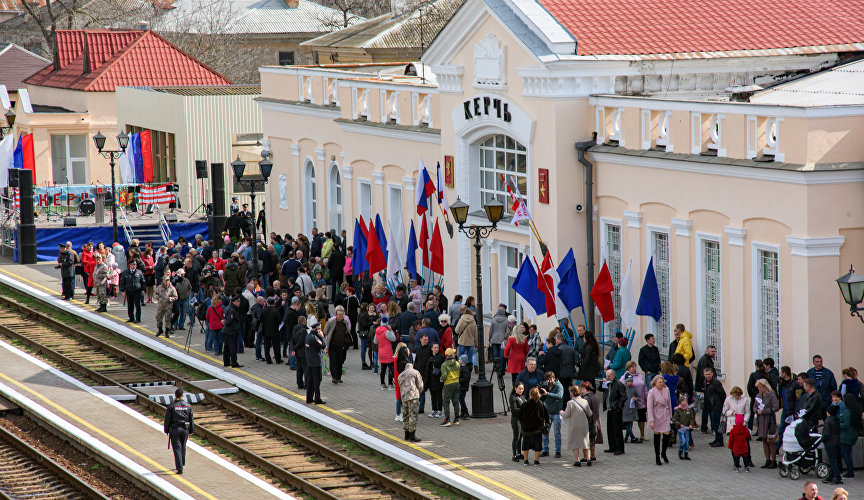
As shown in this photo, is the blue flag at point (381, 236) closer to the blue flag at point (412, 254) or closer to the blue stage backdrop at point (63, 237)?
the blue flag at point (412, 254)

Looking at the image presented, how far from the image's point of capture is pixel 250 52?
301 feet

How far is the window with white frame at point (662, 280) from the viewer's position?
23266mm

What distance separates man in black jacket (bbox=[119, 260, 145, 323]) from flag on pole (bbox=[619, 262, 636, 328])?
12.9 metres

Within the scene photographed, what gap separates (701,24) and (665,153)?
16.2 feet

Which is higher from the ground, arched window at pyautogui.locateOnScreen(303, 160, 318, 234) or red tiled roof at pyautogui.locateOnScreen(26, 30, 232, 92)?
red tiled roof at pyautogui.locateOnScreen(26, 30, 232, 92)

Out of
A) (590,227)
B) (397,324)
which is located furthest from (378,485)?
(590,227)

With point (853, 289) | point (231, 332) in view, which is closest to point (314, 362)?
point (231, 332)

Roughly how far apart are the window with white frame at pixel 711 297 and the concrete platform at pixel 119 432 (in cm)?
788

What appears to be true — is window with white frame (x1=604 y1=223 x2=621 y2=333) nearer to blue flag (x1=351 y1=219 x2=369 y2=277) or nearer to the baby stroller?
the baby stroller

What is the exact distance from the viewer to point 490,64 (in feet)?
88.3

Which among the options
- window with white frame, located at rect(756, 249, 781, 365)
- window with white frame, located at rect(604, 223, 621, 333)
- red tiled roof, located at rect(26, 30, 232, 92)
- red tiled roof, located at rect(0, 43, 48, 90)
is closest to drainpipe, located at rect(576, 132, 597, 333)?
window with white frame, located at rect(604, 223, 621, 333)

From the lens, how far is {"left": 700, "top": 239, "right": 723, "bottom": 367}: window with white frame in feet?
72.1

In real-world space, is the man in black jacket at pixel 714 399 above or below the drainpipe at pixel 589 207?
below

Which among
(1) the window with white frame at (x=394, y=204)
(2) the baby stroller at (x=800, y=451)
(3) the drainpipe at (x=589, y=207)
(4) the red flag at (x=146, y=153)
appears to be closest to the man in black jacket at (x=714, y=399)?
(2) the baby stroller at (x=800, y=451)
